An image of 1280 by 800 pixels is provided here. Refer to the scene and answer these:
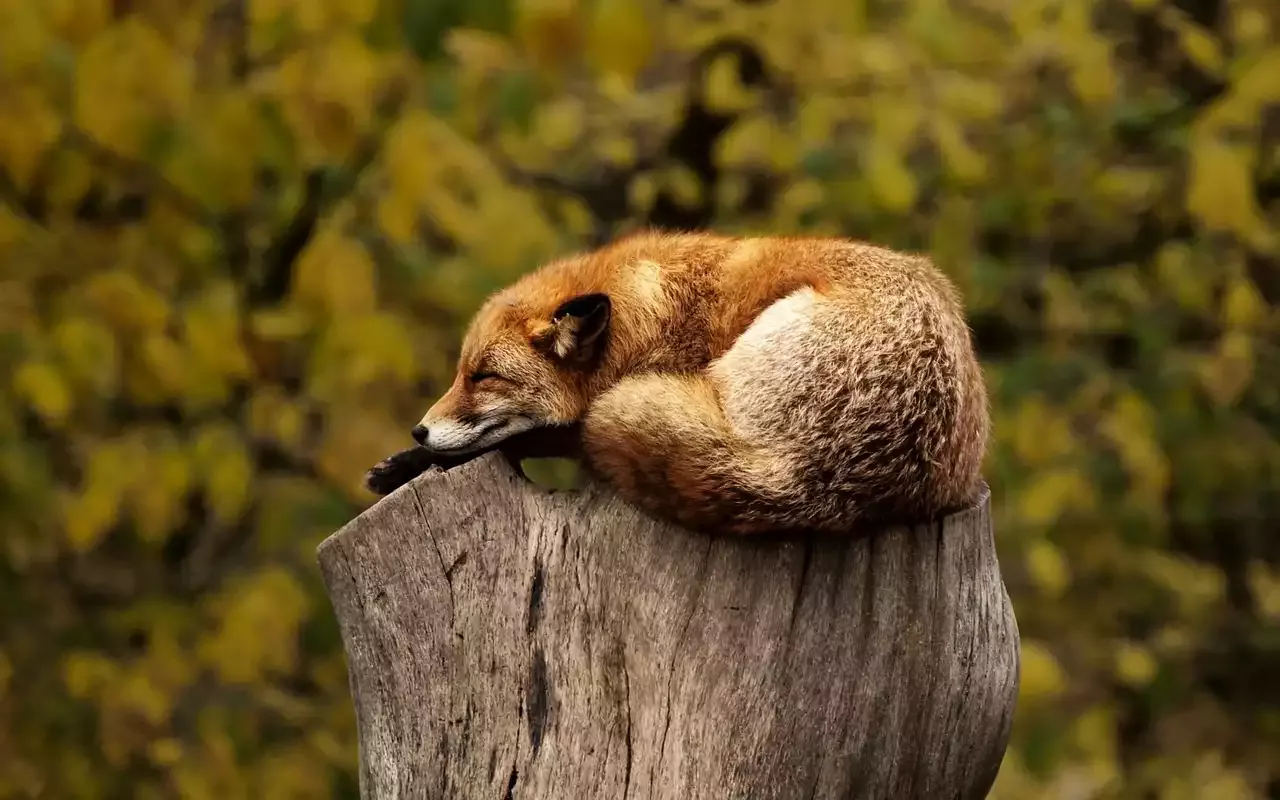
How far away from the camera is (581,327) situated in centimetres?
279

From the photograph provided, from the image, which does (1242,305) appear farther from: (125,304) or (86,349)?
(86,349)

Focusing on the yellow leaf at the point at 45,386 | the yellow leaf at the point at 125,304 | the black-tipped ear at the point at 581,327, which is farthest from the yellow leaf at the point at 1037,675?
the yellow leaf at the point at 45,386

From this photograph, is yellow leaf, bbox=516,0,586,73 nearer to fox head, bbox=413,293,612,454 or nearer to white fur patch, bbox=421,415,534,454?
fox head, bbox=413,293,612,454

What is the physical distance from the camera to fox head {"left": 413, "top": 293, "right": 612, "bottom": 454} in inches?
111

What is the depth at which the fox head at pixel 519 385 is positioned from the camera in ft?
9.24

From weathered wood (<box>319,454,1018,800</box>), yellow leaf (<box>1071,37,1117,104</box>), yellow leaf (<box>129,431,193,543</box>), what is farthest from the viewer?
yellow leaf (<box>1071,37,1117,104</box>)

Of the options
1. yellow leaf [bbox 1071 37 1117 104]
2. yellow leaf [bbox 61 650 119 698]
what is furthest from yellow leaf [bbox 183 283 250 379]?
yellow leaf [bbox 1071 37 1117 104]

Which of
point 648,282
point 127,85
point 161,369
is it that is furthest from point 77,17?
point 648,282

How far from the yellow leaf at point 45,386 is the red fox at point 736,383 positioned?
2552 millimetres

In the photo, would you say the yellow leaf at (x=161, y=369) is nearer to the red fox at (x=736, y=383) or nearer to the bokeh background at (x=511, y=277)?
the bokeh background at (x=511, y=277)

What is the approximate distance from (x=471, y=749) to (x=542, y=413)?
2.76 feet

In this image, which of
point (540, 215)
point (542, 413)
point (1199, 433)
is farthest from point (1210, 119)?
point (542, 413)

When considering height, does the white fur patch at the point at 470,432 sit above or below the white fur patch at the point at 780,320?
below

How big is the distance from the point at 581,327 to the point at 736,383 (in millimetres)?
439
